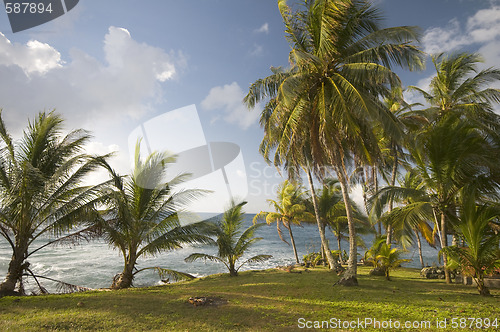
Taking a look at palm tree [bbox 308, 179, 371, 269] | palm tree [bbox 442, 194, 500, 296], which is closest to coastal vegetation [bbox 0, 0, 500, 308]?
palm tree [bbox 442, 194, 500, 296]

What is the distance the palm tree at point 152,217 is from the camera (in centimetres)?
1006

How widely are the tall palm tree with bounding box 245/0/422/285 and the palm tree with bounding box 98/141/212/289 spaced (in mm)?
4850

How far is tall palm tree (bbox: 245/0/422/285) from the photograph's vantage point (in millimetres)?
8109

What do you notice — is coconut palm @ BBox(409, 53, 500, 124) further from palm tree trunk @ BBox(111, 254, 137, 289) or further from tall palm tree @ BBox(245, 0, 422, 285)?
palm tree trunk @ BBox(111, 254, 137, 289)

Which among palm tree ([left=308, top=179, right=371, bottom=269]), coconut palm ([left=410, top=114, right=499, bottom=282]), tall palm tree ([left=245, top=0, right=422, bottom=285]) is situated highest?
tall palm tree ([left=245, top=0, right=422, bottom=285])

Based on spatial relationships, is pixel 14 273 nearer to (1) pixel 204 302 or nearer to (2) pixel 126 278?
(2) pixel 126 278

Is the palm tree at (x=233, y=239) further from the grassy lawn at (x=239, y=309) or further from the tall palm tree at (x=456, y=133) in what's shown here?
the tall palm tree at (x=456, y=133)

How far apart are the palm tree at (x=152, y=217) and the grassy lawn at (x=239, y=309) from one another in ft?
8.31

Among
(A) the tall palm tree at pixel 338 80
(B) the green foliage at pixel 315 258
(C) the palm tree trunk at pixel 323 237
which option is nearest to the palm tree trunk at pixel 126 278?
(A) the tall palm tree at pixel 338 80

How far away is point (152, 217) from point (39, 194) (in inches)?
149

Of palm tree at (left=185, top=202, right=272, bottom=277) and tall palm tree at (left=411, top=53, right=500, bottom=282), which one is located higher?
tall palm tree at (left=411, top=53, right=500, bottom=282)

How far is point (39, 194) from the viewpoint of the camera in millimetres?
8141

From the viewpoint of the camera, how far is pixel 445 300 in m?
6.71

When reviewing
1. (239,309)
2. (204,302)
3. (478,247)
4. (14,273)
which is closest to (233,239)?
(204,302)
